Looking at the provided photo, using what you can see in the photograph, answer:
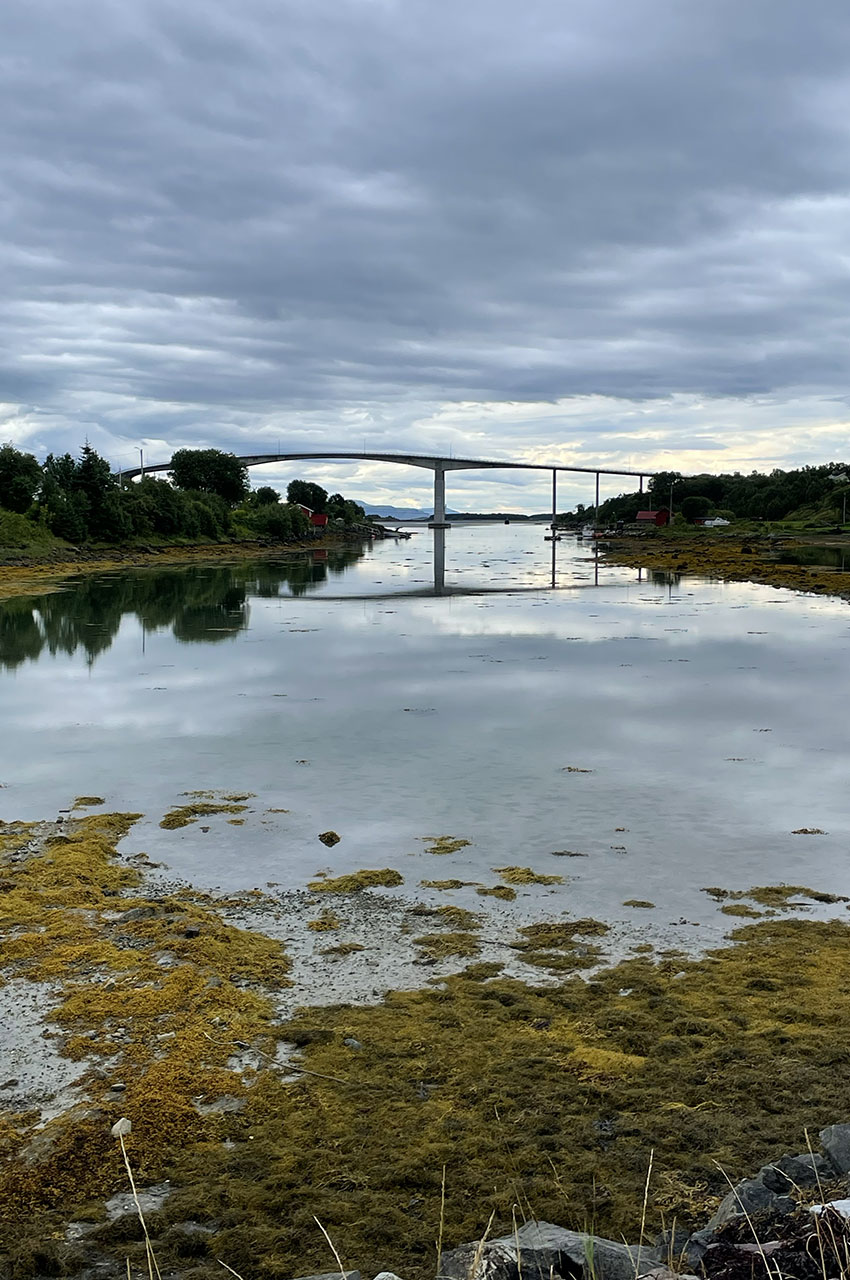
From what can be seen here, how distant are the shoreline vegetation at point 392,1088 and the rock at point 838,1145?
0.32 meters

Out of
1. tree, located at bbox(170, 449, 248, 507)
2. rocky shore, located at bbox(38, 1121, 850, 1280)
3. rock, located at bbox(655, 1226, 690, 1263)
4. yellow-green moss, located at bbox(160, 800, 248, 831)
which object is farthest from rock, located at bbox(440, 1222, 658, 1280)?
tree, located at bbox(170, 449, 248, 507)

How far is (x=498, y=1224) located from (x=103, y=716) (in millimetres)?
14407

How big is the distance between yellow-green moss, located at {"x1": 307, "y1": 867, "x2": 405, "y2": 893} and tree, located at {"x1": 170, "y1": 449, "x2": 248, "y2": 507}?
119316mm

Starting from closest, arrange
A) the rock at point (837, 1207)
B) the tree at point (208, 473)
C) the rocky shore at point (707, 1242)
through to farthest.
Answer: the rocky shore at point (707, 1242)
the rock at point (837, 1207)
the tree at point (208, 473)

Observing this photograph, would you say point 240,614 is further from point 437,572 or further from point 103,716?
point 437,572

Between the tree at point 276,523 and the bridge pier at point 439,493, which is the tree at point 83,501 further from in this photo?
the bridge pier at point 439,493

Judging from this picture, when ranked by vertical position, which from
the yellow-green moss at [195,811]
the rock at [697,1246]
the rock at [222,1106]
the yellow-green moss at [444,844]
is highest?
the rock at [697,1246]

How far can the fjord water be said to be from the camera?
34.0ft

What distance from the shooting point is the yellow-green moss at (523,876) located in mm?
9555

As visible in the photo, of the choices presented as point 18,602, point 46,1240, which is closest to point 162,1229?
point 46,1240

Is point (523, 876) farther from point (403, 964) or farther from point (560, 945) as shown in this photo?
→ point (403, 964)

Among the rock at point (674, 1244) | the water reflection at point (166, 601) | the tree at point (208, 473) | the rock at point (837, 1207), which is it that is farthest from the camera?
the tree at point (208, 473)

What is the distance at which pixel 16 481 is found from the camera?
70500 mm

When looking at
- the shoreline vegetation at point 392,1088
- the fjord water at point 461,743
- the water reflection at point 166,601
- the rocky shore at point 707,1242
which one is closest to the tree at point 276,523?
the water reflection at point 166,601
